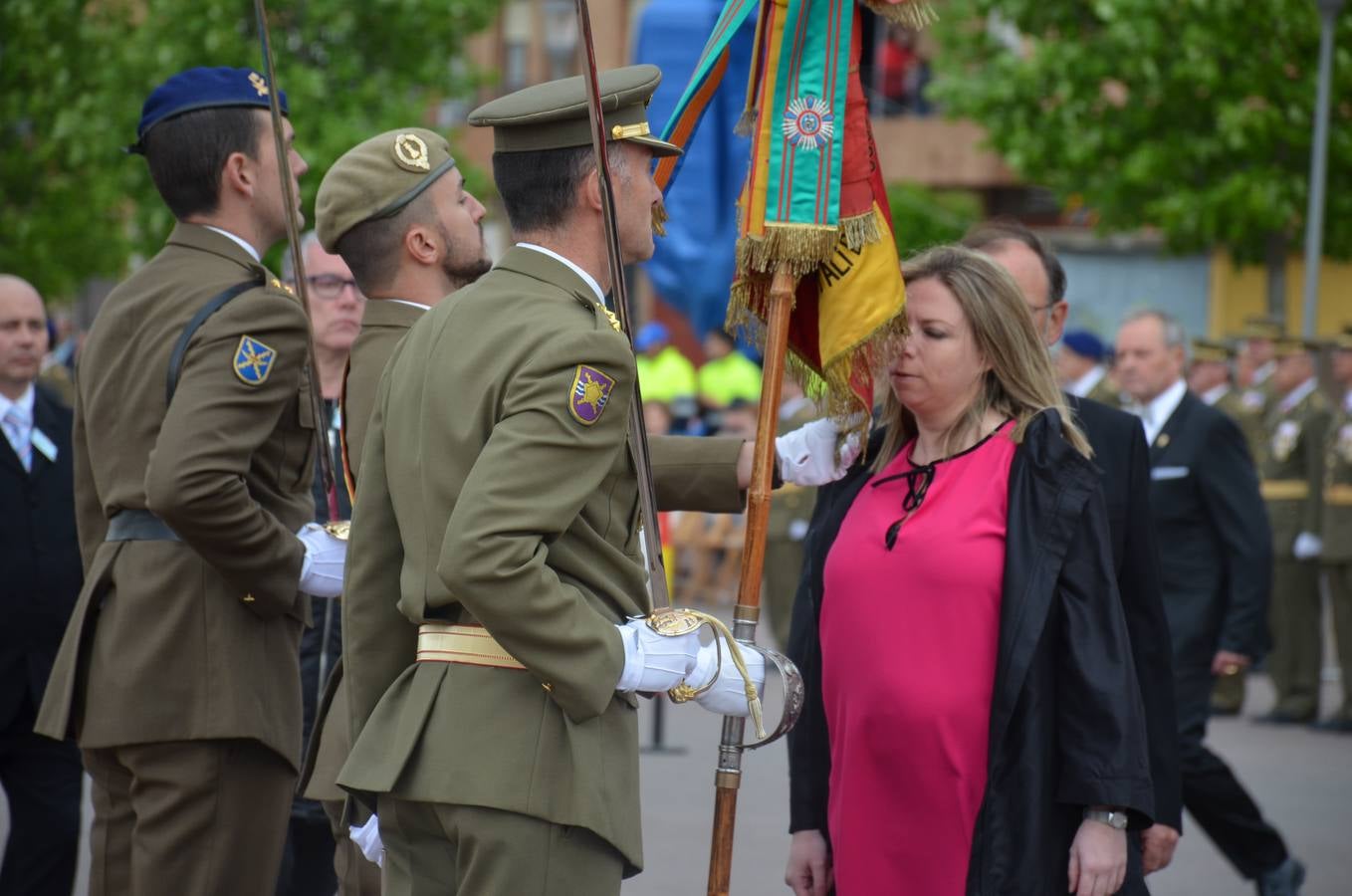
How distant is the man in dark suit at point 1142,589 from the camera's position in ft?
13.3

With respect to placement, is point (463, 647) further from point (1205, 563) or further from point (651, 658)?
point (1205, 563)

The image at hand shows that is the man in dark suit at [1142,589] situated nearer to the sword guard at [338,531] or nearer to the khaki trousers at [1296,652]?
the sword guard at [338,531]

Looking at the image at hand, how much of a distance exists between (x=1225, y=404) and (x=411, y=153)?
9480 millimetres

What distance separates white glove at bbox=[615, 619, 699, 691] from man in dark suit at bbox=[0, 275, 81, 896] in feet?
8.94

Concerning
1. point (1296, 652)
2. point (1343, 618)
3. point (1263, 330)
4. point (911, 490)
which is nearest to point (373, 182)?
point (911, 490)

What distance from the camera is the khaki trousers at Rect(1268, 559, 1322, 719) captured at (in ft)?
37.3

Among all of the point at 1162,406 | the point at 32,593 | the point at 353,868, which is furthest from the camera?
the point at 1162,406

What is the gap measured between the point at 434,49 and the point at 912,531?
1555cm

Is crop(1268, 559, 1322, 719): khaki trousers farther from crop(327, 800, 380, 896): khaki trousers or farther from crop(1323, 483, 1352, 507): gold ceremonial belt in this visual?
crop(327, 800, 380, 896): khaki trousers

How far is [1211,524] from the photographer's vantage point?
7.29 metres

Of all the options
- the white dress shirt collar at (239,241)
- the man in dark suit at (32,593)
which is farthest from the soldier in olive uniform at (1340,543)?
the white dress shirt collar at (239,241)

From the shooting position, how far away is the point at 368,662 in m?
3.27

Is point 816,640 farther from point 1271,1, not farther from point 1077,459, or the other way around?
point 1271,1

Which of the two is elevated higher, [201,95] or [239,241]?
[201,95]
